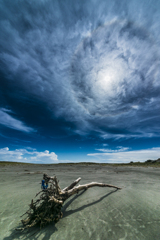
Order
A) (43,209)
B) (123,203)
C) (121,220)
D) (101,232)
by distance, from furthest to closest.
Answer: (123,203)
(121,220)
(43,209)
(101,232)

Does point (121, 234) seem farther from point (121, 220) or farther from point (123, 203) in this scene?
point (123, 203)

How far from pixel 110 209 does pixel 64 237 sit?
2.56 meters

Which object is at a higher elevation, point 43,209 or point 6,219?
point 43,209

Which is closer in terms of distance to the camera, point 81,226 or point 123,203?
point 81,226

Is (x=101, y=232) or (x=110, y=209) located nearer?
(x=101, y=232)

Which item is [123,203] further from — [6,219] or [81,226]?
[6,219]

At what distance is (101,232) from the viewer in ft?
11.8

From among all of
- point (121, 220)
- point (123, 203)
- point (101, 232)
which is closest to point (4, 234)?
point (101, 232)

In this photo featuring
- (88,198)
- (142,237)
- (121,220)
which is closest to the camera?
(142,237)

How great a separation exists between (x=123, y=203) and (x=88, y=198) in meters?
1.94

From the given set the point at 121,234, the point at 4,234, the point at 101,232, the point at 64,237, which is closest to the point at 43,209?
the point at 64,237

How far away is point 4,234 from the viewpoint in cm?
352

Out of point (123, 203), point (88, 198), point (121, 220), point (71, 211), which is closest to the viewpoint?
point (121, 220)

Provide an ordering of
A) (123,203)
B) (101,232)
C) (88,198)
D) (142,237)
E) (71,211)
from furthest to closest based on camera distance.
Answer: (88,198)
(123,203)
(71,211)
(101,232)
(142,237)
